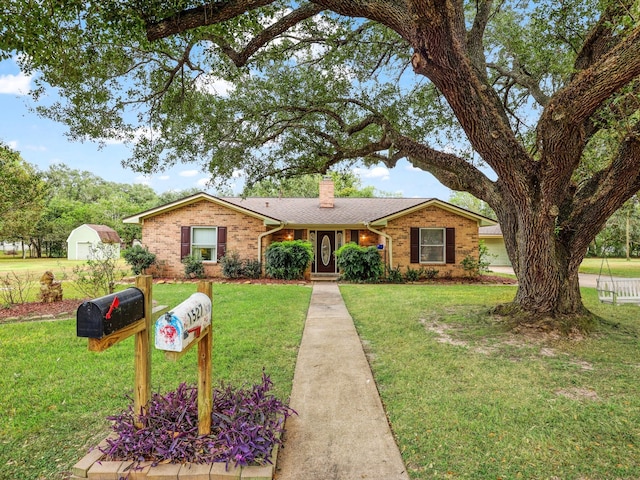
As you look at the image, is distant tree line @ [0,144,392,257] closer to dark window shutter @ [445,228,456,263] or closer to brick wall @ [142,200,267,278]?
brick wall @ [142,200,267,278]

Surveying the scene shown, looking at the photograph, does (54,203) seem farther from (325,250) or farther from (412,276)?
(412,276)

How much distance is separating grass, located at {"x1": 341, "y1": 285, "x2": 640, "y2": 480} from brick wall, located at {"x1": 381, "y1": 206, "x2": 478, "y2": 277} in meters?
7.86

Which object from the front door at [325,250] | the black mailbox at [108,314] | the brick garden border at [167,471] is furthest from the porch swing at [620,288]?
the front door at [325,250]

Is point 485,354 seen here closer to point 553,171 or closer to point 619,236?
point 553,171

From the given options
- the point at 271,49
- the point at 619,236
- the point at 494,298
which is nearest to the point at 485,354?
the point at 494,298

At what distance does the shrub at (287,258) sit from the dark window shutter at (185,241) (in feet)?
11.5

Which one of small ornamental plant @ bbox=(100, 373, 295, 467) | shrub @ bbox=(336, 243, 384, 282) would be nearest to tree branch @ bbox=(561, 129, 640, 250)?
small ornamental plant @ bbox=(100, 373, 295, 467)

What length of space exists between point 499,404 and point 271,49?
7.47 m

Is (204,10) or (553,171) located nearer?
(204,10)

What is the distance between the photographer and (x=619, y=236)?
95.9 ft

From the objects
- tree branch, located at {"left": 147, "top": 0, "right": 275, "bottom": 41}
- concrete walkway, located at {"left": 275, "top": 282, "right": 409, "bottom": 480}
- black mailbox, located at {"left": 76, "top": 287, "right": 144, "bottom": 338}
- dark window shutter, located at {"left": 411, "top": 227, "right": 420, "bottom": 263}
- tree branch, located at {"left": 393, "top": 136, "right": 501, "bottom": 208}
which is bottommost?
concrete walkway, located at {"left": 275, "top": 282, "right": 409, "bottom": 480}

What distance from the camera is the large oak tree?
438 cm

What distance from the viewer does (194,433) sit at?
2545mm

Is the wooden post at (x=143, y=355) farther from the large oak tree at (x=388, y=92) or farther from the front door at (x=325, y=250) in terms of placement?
the front door at (x=325, y=250)
